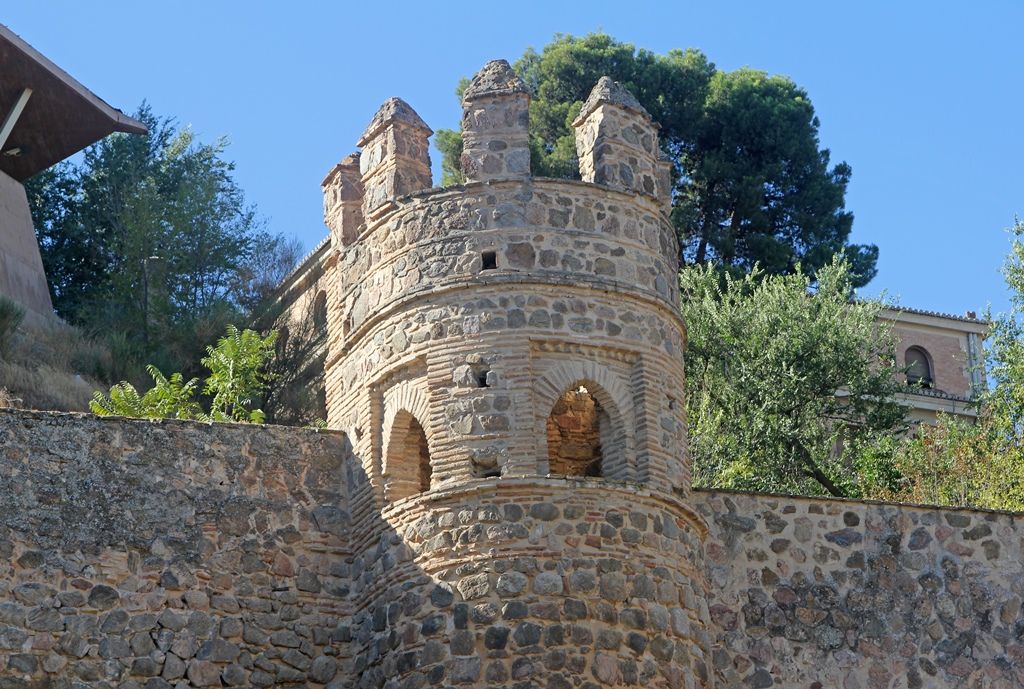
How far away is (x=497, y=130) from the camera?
1330cm

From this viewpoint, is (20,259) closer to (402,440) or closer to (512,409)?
(402,440)

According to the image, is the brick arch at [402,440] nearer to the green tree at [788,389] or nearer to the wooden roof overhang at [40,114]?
the green tree at [788,389]

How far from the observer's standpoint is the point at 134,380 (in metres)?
22.6

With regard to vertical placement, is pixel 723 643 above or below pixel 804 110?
below

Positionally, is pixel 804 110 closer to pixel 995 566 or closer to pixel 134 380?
pixel 134 380

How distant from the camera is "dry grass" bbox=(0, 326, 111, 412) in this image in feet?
66.8

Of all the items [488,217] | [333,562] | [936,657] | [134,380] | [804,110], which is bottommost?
[936,657]

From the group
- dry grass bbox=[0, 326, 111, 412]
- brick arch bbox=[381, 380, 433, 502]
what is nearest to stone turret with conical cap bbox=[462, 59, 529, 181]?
brick arch bbox=[381, 380, 433, 502]

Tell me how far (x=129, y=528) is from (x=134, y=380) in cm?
1016

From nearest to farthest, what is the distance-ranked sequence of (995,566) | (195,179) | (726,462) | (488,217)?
1. (488,217)
2. (995,566)
3. (726,462)
4. (195,179)

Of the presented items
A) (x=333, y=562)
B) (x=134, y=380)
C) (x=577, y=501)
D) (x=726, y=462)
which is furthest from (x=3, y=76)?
(x=577, y=501)

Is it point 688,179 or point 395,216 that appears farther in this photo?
point 688,179

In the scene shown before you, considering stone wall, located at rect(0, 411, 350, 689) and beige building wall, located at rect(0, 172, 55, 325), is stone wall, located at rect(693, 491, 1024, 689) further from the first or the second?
beige building wall, located at rect(0, 172, 55, 325)

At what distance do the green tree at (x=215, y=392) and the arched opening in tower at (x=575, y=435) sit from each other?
4573 millimetres
